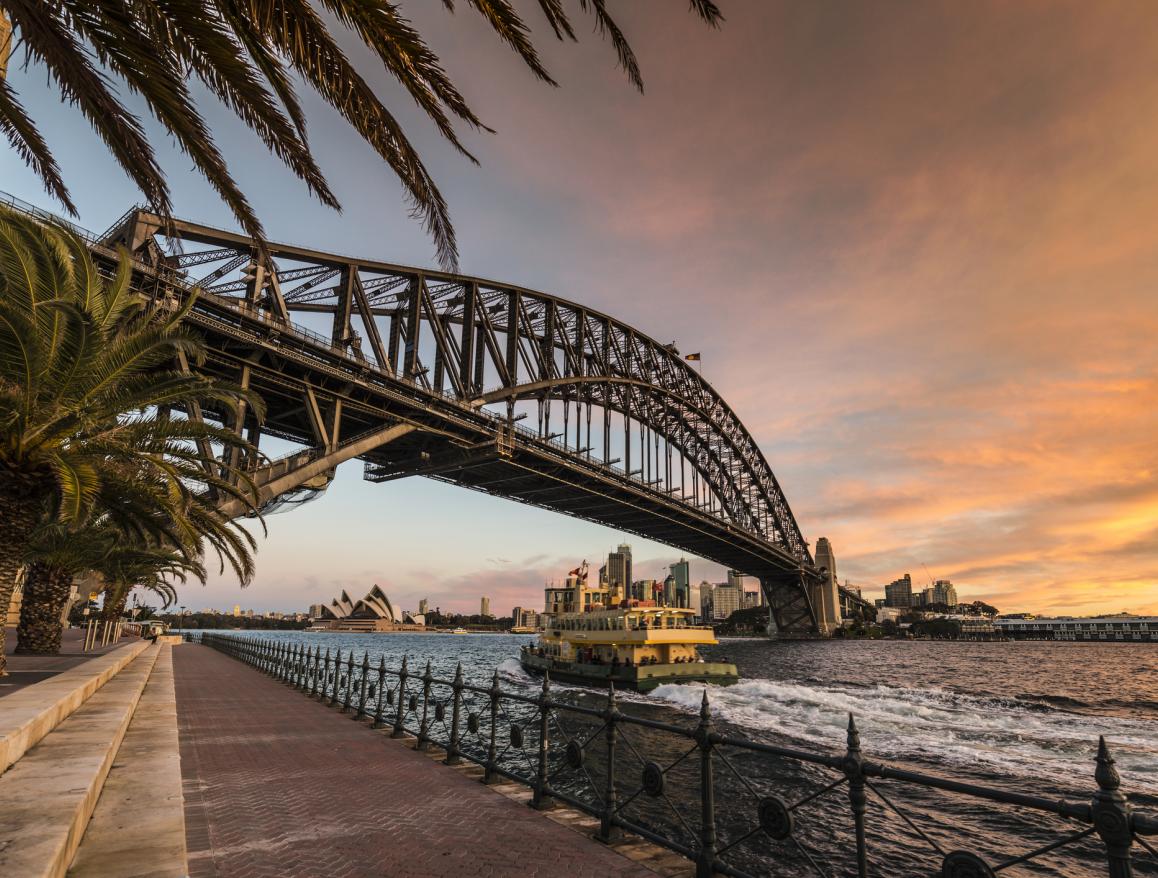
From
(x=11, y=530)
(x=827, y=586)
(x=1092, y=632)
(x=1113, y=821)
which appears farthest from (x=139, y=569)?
(x=1092, y=632)

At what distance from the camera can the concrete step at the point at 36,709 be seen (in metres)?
5.65

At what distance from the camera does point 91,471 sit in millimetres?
10234

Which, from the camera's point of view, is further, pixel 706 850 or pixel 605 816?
pixel 605 816

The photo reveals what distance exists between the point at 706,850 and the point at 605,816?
4.42 ft

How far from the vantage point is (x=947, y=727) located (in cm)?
2300

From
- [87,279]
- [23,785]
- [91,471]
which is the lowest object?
[23,785]

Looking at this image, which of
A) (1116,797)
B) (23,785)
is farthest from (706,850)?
(23,785)

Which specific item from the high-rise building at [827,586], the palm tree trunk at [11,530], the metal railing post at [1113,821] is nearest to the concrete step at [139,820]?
the palm tree trunk at [11,530]

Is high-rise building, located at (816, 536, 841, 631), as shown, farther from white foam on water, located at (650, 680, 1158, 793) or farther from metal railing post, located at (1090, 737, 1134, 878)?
metal railing post, located at (1090, 737, 1134, 878)

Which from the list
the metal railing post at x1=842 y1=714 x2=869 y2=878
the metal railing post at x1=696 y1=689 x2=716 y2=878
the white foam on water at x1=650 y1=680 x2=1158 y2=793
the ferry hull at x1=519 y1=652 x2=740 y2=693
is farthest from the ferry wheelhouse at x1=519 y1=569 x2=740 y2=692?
the metal railing post at x1=842 y1=714 x2=869 y2=878

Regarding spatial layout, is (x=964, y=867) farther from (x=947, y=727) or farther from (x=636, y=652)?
(x=636, y=652)

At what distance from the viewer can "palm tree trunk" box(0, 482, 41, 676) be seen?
1083cm

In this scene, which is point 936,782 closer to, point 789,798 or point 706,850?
point 706,850

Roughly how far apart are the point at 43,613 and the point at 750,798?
905 inches
